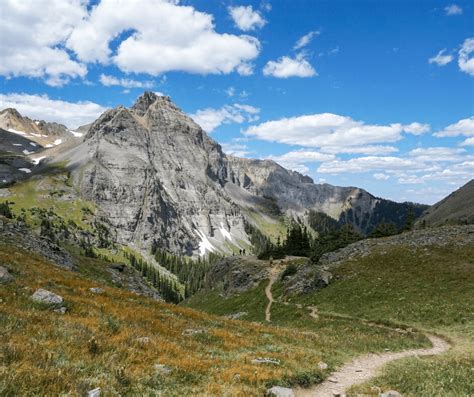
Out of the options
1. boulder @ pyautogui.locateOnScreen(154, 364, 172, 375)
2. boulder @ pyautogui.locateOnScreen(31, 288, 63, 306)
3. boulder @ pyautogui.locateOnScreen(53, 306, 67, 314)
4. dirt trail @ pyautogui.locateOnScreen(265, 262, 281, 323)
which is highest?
boulder @ pyautogui.locateOnScreen(31, 288, 63, 306)

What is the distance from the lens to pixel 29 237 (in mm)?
50688

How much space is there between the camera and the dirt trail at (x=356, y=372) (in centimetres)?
1426

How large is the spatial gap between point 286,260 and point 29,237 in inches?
2392

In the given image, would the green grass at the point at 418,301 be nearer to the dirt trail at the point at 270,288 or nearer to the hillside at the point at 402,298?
the hillside at the point at 402,298

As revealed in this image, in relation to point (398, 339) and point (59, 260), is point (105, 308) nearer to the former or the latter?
point (398, 339)

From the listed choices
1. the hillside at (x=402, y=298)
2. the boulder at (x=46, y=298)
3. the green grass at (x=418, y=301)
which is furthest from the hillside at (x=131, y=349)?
the green grass at (x=418, y=301)

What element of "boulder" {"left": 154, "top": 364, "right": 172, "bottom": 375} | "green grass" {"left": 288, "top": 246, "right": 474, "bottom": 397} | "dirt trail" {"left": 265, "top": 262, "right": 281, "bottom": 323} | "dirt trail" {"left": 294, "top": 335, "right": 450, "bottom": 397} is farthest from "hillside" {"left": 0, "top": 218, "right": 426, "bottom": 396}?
"dirt trail" {"left": 265, "top": 262, "right": 281, "bottom": 323}

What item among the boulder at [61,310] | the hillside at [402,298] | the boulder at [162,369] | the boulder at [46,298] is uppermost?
the boulder at [46,298]

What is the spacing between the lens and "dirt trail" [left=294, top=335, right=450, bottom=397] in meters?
14.3

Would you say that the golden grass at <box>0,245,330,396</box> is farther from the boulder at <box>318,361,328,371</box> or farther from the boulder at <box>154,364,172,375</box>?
the boulder at <box>318,361,328,371</box>

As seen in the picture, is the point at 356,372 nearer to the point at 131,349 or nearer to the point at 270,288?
the point at 131,349

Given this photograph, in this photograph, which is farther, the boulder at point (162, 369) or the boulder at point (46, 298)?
the boulder at point (46, 298)

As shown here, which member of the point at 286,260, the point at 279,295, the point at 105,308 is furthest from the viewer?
the point at 286,260

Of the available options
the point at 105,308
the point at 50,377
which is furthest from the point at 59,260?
the point at 50,377
